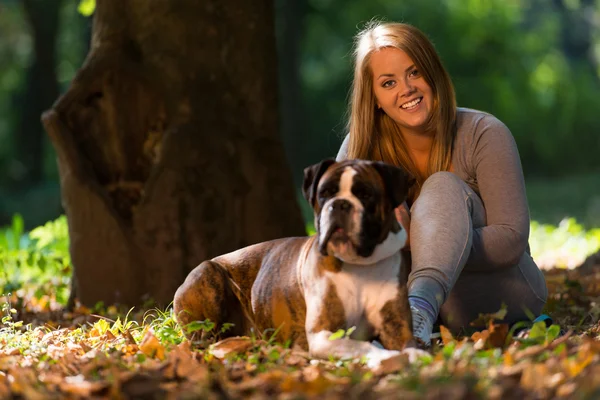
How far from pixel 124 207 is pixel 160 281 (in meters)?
0.69

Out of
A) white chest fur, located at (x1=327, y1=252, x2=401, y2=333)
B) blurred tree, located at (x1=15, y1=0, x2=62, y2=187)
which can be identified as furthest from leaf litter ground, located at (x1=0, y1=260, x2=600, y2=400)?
blurred tree, located at (x1=15, y1=0, x2=62, y2=187)

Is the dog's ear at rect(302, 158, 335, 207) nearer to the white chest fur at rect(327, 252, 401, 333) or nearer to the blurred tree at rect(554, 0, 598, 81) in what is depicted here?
the white chest fur at rect(327, 252, 401, 333)

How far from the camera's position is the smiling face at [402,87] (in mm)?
5184

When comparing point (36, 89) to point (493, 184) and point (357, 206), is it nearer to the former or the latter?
point (493, 184)

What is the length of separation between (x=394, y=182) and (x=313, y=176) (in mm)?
379

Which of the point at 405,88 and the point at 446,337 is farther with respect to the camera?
the point at 405,88

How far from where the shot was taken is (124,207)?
→ 276 inches

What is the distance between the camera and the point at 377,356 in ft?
12.4

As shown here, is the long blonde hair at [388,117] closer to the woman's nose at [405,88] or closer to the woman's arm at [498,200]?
the woman's nose at [405,88]

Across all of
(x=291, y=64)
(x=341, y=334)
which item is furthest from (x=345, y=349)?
(x=291, y=64)

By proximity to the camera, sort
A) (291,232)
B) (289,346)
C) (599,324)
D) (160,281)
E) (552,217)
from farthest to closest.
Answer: (552,217)
(291,232)
(160,281)
(599,324)
(289,346)

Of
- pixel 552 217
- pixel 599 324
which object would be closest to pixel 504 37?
pixel 552 217

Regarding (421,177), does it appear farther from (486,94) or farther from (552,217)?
(486,94)

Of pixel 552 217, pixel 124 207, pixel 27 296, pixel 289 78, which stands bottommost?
pixel 552 217
